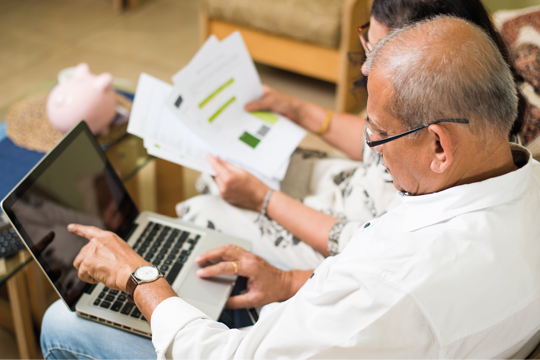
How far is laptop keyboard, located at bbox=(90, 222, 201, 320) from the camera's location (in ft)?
2.83

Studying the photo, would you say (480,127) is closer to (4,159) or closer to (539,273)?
(539,273)

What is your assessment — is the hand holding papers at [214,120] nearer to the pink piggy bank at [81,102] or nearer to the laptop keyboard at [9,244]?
the pink piggy bank at [81,102]

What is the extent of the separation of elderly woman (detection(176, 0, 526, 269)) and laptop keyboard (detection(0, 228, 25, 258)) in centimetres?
36

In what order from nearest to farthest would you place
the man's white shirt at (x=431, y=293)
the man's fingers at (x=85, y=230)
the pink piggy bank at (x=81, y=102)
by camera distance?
the man's white shirt at (x=431, y=293), the man's fingers at (x=85, y=230), the pink piggy bank at (x=81, y=102)

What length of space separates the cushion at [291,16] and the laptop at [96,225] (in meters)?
1.43

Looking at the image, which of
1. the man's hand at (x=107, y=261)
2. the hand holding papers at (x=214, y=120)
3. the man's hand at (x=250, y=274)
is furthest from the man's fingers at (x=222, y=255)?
the hand holding papers at (x=214, y=120)

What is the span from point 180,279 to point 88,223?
0.70 feet

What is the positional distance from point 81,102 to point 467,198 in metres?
1.07

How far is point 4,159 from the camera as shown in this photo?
1.27 meters

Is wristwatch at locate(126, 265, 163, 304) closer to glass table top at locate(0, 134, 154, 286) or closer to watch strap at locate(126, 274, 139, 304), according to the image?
watch strap at locate(126, 274, 139, 304)

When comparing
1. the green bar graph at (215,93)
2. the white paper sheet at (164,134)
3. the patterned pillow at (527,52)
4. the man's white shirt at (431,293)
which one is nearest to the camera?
the man's white shirt at (431,293)

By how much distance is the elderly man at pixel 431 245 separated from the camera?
56cm

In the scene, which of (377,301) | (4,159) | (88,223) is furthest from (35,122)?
(377,301)

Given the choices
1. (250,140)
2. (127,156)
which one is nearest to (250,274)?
(250,140)
